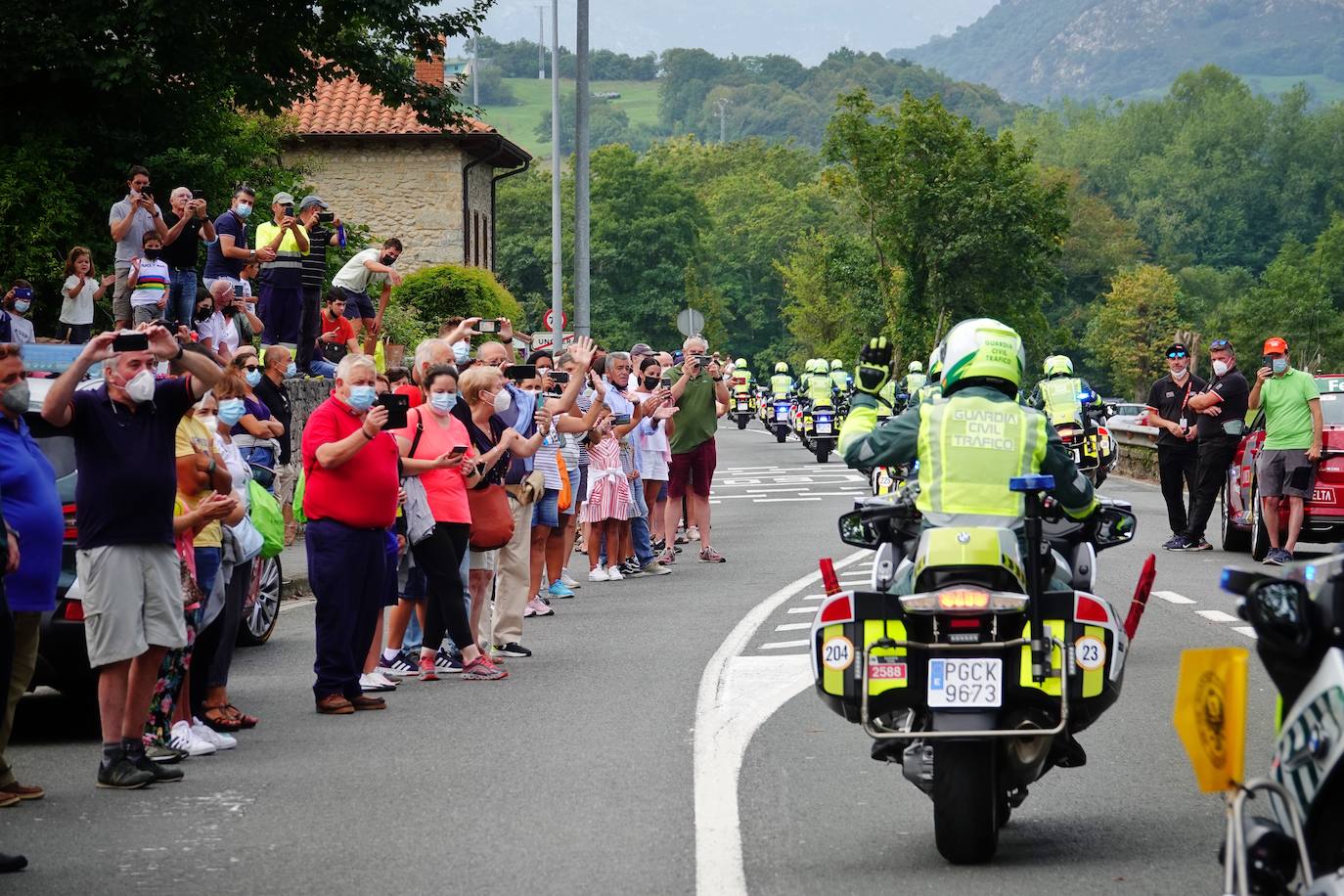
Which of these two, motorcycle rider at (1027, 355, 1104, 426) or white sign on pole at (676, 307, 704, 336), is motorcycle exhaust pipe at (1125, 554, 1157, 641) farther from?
white sign on pole at (676, 307, 704, 336)

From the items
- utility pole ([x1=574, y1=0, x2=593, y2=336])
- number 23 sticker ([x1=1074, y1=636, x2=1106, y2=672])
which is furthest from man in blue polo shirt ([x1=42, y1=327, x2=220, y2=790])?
utility pole ([x1=574, y1=0, x2=593, y2=336])

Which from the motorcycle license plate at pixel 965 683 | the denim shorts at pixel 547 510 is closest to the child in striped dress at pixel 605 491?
the denim shorts at pixel 547 510

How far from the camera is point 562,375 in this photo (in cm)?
1766

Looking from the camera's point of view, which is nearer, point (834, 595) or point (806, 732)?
point (834, 595)

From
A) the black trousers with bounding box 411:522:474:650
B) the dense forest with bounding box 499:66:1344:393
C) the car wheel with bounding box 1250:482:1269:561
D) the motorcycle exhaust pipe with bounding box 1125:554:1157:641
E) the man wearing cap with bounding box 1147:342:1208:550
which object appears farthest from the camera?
the dense forest with bounding box 499:66:1344:393

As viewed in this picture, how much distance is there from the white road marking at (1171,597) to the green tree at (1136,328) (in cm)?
9556

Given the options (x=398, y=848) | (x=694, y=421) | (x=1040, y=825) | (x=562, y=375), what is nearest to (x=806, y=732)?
(x=1040, y=825)

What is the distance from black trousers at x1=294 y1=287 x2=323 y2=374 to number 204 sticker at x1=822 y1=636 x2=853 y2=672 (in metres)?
17.1

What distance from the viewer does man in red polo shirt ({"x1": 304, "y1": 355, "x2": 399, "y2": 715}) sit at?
11.2 metres

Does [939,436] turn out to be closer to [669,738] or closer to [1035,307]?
[669,738]

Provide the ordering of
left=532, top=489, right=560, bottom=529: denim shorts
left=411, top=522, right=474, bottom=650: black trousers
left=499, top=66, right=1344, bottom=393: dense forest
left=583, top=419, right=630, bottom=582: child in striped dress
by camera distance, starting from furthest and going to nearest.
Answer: left=499, top=66, right=1344, bottom=393: dense forest → left=583, top=419, right=630, bottom=582: child in striped dress → left=532, top=489, right=560, bottom=529: denim shorts → left=411, top=522, right=474, bottom=650: black trousers

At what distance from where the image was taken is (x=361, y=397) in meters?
11.0

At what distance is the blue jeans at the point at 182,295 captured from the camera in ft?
69.1

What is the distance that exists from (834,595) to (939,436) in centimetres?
69
